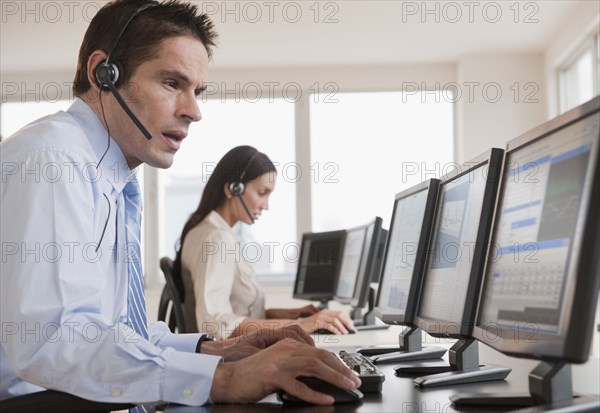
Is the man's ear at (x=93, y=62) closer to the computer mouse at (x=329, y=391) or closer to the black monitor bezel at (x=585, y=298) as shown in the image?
the computer mouse at (x=329, y=391)

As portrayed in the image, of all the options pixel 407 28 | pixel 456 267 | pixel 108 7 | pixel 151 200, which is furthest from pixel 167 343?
pixel 151 200

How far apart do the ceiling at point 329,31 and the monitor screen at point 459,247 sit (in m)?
4.22

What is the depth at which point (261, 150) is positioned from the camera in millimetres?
7352

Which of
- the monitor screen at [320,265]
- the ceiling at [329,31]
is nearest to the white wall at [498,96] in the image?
the ceiling at [329,31]

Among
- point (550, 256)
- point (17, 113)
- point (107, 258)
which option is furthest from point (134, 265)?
point (17, 113)

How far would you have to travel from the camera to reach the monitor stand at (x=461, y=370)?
1.34m

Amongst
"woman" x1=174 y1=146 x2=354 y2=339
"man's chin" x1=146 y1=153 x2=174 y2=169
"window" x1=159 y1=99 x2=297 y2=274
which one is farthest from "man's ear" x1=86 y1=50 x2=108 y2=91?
"window" x1=159 y1=99 x2=297 y2=274

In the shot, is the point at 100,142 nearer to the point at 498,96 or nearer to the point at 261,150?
the point at 261,150

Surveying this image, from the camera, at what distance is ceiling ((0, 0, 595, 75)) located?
5.72 m

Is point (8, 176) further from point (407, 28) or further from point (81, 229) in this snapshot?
point (407, 28)

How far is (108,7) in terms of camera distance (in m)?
1.70

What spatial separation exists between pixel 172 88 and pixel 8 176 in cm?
49

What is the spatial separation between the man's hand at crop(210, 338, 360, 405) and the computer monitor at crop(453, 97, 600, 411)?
20 cm

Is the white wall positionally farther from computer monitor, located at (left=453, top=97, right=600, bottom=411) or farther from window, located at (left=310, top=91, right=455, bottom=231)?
computer monitor, located at (left=453, top=97, right=600, bottom=411)
